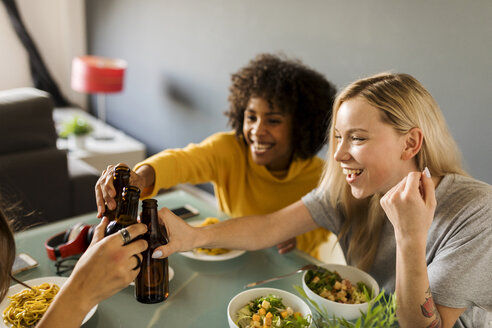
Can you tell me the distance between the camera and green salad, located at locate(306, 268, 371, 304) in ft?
3.96

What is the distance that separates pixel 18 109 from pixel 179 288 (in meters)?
1.54

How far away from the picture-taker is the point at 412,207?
1.05 m

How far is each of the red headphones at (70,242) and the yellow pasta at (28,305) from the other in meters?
0.18

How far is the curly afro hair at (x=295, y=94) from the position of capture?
1.85 meters

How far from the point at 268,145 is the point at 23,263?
37.9 inches

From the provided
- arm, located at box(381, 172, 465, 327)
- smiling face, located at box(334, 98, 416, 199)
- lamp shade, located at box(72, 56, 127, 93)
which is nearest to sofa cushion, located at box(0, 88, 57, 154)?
lamp shade, located at box(72, 56, 127, 93)

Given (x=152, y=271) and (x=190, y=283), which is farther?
(x=190, y=283)

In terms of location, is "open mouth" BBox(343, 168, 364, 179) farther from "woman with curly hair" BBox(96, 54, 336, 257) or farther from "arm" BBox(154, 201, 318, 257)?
"woman with curly hair" BBox(96, 54, 336, 257)

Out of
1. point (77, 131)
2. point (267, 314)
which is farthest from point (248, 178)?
point (77, 131)

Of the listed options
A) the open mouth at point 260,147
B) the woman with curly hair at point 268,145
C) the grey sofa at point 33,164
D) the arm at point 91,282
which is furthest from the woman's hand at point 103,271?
the grey sofa at point 33,164

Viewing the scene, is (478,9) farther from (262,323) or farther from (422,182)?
(262,323)

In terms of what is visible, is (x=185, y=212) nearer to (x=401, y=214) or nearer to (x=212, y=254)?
(x=212, y=254)

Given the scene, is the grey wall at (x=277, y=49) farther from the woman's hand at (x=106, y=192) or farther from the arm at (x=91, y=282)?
the arm at (x=91, y=282)

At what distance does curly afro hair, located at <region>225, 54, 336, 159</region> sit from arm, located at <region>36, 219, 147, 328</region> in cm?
109
